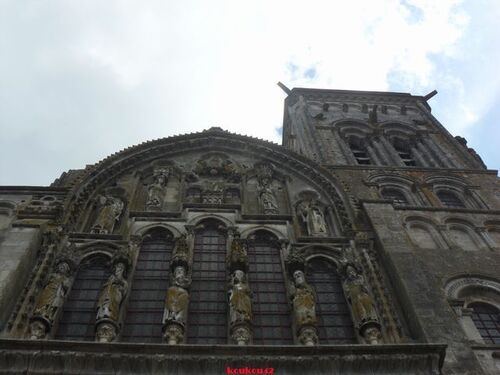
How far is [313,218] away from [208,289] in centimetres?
461

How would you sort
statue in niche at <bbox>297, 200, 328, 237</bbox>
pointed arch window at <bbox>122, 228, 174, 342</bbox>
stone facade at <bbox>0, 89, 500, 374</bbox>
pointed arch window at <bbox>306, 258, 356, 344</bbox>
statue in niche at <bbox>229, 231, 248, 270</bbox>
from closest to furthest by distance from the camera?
stone facade at <bbox>0, 89, 500, 374</bbox> < pointed arch window at <bbox>122, 228, 174, 342</bbox> < pointed arch window at <bbox>306, 258, 356, 344</bbox> < statue in niche at <bbox>229, 231, 248, 270</bbox> < statue in niche at <bbox>297, 200, 328, 237</bbox>

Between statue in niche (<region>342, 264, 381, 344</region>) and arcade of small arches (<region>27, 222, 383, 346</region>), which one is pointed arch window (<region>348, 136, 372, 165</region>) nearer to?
arcade of small arches (<region>27, 222, 383, 346</region>)

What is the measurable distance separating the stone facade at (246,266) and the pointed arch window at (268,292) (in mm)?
48

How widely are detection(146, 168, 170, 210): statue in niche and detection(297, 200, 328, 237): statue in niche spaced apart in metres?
4.60

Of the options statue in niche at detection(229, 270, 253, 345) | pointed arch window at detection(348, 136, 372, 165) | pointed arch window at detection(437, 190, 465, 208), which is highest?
pointed arch window at detection(348, 136, 372, 165)

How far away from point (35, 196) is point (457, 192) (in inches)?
600

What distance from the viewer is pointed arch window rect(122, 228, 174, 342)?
41.8 ft

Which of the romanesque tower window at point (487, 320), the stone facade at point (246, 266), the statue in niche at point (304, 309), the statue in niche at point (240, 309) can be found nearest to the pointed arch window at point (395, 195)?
the stone facade at point (246, 266)

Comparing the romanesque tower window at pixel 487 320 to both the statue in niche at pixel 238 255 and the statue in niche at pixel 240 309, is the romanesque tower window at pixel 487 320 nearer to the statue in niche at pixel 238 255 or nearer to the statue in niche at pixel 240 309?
the statue in niche at pixel 240 309

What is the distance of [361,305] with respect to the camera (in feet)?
42.9

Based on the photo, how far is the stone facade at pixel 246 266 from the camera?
1067 centimetres

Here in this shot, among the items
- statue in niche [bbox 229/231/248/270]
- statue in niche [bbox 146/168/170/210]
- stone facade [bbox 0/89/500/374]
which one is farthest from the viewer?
statue in niche [bbox 146/168/170/210]

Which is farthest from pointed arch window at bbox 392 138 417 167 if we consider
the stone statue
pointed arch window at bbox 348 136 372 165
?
the stone statue

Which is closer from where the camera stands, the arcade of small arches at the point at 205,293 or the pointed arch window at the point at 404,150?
the arcade of small arches at the point at 205,293
